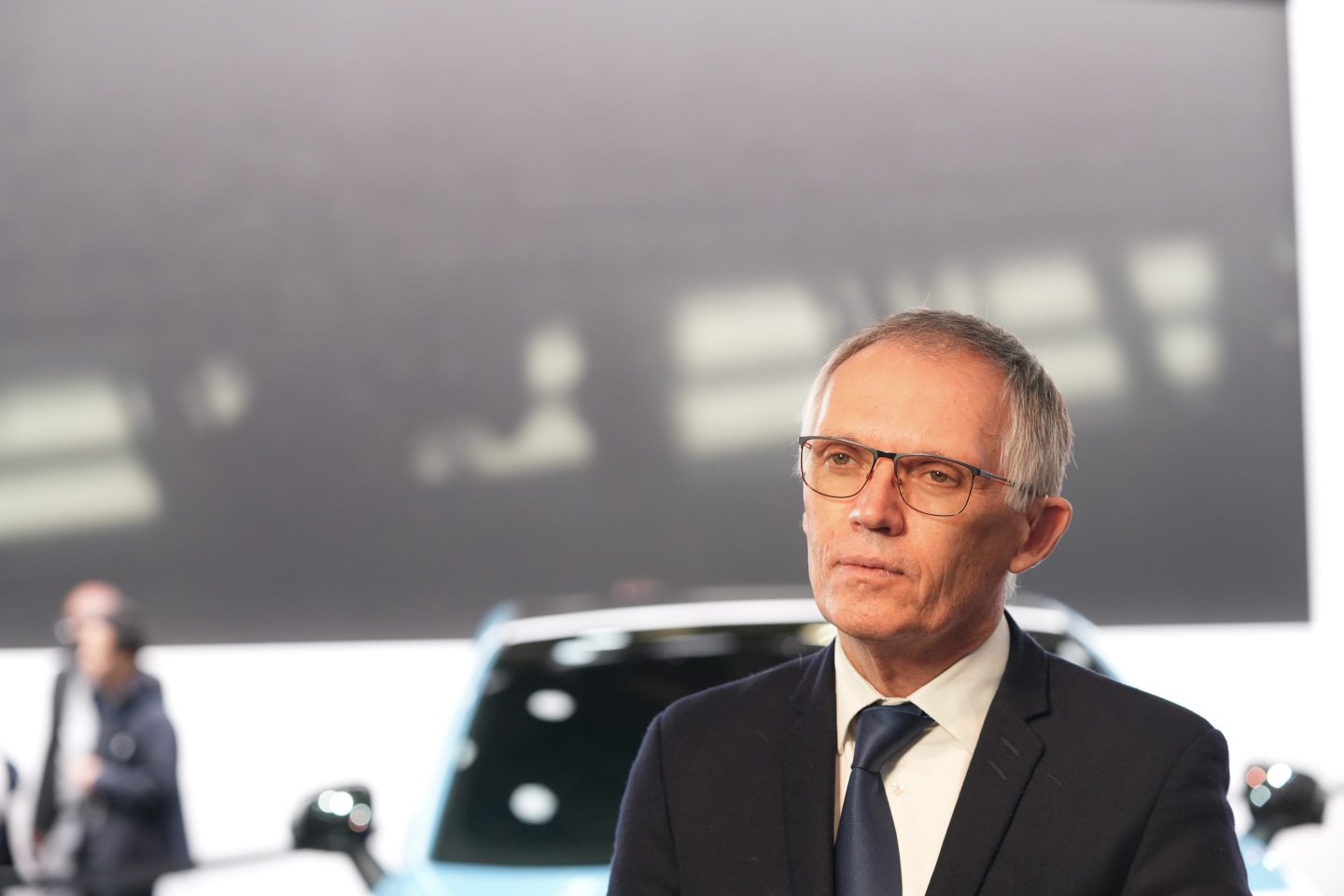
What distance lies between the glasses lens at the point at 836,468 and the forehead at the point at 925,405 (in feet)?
0.04

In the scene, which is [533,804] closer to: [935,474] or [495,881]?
[495,881]

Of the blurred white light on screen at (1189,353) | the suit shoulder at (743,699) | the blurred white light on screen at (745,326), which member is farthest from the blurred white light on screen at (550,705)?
the blurred white light on screen at (1189,353)

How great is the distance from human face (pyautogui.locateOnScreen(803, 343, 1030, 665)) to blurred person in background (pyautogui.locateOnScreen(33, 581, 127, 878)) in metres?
3.04

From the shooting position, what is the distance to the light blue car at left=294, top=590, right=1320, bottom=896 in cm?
204

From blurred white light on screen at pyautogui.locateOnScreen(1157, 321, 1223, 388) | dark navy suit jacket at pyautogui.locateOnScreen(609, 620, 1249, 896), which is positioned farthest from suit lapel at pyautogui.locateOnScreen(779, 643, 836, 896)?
blurred white light on screen at pyautogui.locateOnScreen(1157, 321, 1223, 388)

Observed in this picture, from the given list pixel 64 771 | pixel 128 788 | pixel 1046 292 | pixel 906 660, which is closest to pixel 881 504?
pixel 906 660

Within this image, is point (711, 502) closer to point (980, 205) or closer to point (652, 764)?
point (980, 205)

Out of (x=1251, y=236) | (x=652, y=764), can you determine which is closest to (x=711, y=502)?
(x=1251, y=236)

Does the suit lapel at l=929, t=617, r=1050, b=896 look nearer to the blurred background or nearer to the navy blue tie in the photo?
the navy blue tie

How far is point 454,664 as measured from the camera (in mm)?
6078

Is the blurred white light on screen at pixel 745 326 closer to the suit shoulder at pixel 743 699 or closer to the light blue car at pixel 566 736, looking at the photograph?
the light blue car at pixel 566 736

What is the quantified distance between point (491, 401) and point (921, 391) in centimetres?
519

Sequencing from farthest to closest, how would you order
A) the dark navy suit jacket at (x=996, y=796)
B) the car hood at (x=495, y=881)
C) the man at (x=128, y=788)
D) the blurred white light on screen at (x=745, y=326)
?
the blurred white light on screen at (x=745, y=326)
the man at (x=128, y=788)
the car hood at (x=495, y=881)
the dark navy suit jacket at (x=996, y=796)

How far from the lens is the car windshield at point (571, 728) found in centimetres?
212
